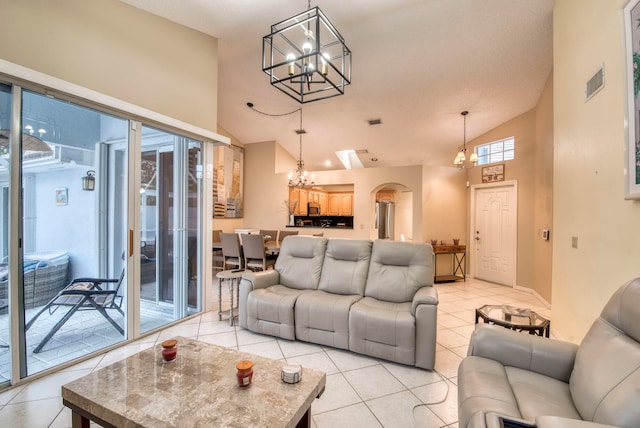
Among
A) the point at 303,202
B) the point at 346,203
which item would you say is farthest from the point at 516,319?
the point at 346,203

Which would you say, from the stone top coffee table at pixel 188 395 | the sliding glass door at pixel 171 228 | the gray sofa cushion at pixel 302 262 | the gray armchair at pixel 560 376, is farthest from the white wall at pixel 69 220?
the gray armchair at pixel 560 376

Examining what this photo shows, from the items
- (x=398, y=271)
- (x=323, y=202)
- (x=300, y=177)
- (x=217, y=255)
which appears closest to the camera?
(x=398, y=271)

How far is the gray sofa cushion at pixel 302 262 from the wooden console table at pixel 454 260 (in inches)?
124

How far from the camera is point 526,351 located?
1569mm

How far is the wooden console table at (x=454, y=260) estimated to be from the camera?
564 centimetres

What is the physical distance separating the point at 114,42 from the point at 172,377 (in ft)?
10.0

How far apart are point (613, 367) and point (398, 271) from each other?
5.88 ft

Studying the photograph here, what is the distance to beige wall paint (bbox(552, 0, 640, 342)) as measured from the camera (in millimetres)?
1858

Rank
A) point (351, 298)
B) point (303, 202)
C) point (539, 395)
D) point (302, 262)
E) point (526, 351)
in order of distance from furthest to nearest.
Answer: point (303, 202)
point (302, 262)
point (351, 298)
point (526, 351)
point (539, 395)

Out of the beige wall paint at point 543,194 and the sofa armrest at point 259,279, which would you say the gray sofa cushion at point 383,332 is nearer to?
the sofa armrest at point 259,279

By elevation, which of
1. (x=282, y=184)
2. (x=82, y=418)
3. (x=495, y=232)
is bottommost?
(x=82, y=418)

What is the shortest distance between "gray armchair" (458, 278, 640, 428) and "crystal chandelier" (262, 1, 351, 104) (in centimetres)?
198

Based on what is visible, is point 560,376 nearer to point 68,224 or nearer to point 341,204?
point 68,224

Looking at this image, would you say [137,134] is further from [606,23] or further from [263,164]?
[263,164]
